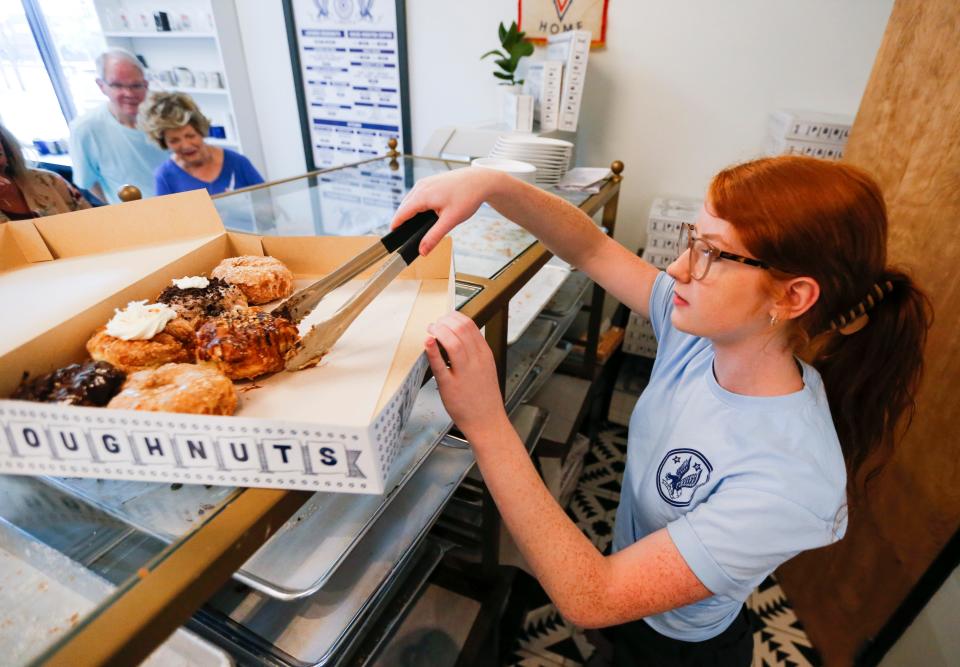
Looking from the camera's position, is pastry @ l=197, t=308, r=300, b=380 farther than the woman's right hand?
No

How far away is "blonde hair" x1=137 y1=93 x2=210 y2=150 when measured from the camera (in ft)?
8.04

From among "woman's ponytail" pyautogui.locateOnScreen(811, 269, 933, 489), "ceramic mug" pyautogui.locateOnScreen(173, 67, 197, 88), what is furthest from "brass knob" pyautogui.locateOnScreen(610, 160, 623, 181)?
"ceramic mug" pyautogui.locateOnScreen(173, 67, 197, 88)

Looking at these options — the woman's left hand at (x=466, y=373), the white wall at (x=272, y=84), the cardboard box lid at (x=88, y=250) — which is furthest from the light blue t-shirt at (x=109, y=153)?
the woman's left hand at (x=466, y=373)

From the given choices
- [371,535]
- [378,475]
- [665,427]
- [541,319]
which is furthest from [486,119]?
[378,475]

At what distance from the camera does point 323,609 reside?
2.69ft

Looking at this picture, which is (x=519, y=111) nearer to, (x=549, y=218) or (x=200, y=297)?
(x=549, y=218)

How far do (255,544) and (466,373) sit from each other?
0.33 metres

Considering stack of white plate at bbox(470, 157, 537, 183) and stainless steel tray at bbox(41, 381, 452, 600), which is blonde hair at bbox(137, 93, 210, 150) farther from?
stainless steel tray at bbox(41, 381, 452, 600)

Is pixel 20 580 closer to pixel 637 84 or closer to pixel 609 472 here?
pixel 609 472

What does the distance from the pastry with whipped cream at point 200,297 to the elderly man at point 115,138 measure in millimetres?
2694

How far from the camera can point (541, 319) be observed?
1.82 meters

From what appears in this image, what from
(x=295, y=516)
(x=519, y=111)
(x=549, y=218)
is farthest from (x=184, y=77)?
(x=295, y=516)

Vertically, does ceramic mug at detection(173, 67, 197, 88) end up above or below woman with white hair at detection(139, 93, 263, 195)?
above

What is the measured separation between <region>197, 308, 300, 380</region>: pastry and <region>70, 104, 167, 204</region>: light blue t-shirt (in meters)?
2.88
